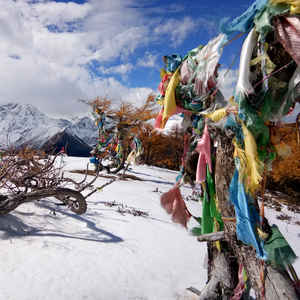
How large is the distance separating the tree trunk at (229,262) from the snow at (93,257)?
0.57 metres

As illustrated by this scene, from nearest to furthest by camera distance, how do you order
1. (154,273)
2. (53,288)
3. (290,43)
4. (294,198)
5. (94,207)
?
1. (290,43)
2. (53,288)
3. (154,273)
4. (94,207)
5. (294,198)

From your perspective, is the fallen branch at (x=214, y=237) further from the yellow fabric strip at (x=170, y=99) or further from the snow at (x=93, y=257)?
the yellow fabric strip at (x=170, y=99)

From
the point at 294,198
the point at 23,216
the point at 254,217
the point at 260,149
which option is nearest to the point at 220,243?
the point at 254,217

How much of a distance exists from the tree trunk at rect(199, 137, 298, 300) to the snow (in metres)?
→ 0.57

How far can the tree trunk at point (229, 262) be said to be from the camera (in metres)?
1.49

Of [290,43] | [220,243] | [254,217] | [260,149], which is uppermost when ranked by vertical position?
[290,43]

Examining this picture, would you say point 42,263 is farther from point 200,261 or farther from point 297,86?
point 297,86

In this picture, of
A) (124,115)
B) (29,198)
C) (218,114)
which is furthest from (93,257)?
(124,115)

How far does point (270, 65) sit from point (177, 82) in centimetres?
92

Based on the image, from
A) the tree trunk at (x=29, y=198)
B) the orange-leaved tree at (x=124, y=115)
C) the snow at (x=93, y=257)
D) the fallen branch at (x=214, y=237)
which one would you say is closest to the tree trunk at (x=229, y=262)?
the fallen branch at (x=214, y=237)

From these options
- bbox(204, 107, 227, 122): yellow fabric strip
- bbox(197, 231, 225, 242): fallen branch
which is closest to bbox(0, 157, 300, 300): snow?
bbox(197, 231, 225, 242): fallen branch

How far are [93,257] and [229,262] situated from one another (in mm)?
2118

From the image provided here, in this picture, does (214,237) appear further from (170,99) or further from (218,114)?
(170,99)

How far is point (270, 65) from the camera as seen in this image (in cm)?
148
